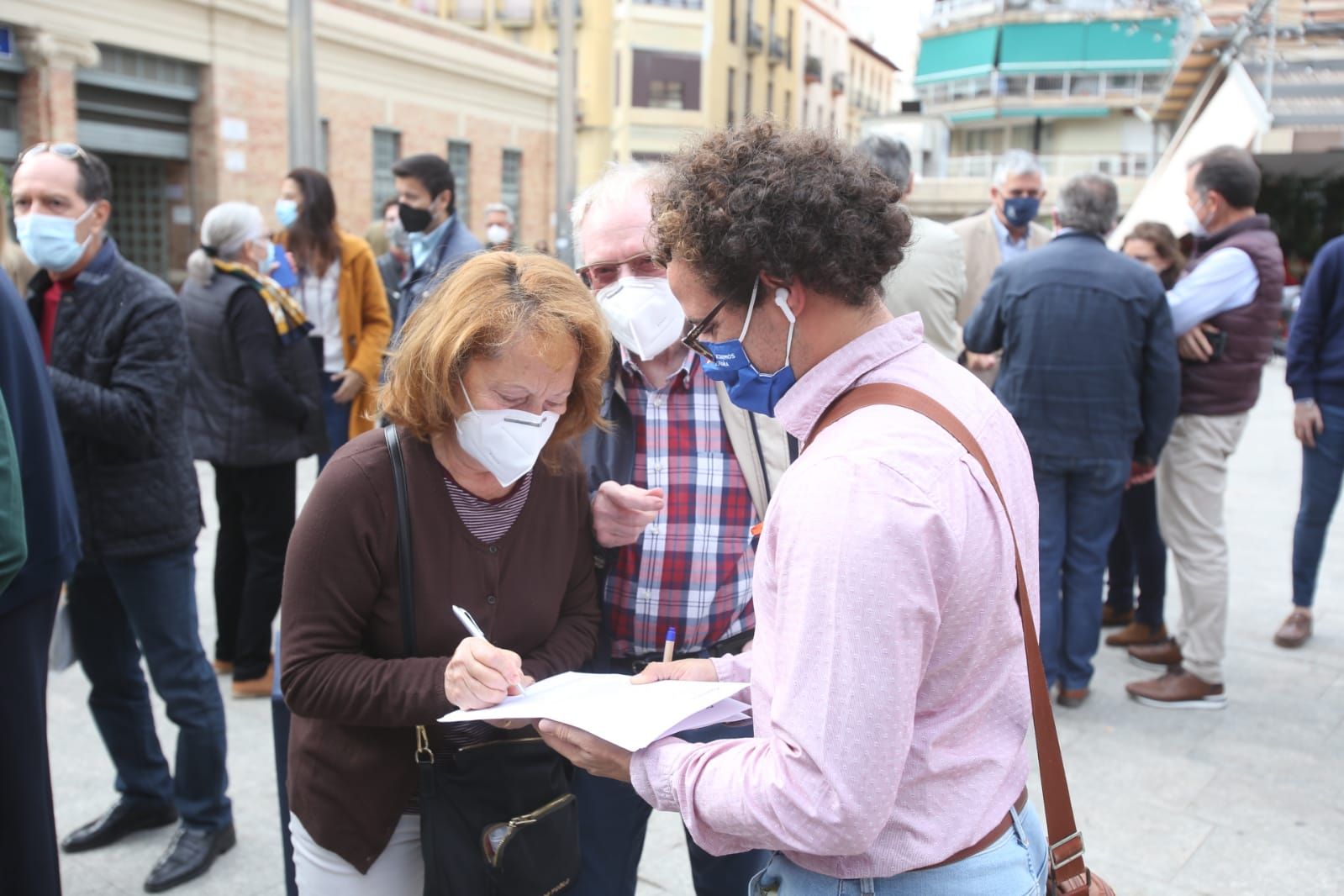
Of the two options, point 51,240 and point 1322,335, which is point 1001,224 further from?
point 51,240

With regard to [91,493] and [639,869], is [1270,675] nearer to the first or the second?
[639,869]

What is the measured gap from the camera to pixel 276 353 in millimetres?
4562

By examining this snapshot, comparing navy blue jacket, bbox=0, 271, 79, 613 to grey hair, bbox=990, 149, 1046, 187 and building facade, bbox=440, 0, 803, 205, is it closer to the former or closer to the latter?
grey hair, bbox=990, 149, 1046, 187

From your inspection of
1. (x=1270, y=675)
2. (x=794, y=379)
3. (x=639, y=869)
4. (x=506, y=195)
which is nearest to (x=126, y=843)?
(x=639, y=869)

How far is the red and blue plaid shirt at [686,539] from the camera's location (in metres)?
2.28

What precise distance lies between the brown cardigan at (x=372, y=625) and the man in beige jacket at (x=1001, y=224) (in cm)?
371

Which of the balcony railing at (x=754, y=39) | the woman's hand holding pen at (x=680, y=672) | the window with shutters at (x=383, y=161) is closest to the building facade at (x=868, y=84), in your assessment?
the balcony railing at (x=754, y=39)

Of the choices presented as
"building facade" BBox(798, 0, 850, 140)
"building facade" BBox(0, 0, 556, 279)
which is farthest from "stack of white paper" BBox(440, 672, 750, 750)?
"building facade" BBox(798, 0, 850, 140)

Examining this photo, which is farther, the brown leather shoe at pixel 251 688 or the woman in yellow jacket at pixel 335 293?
the woman in yellow jacket at pixel 335 293

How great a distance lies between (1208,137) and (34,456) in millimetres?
14422

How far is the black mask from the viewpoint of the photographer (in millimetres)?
5102

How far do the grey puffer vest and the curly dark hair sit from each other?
3.45 meters

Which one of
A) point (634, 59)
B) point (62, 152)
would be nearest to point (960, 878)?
point (62, 152)

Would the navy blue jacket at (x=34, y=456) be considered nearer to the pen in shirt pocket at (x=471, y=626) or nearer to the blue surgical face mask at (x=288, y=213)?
the pen in shirt pocket at (x=471, y=626)
